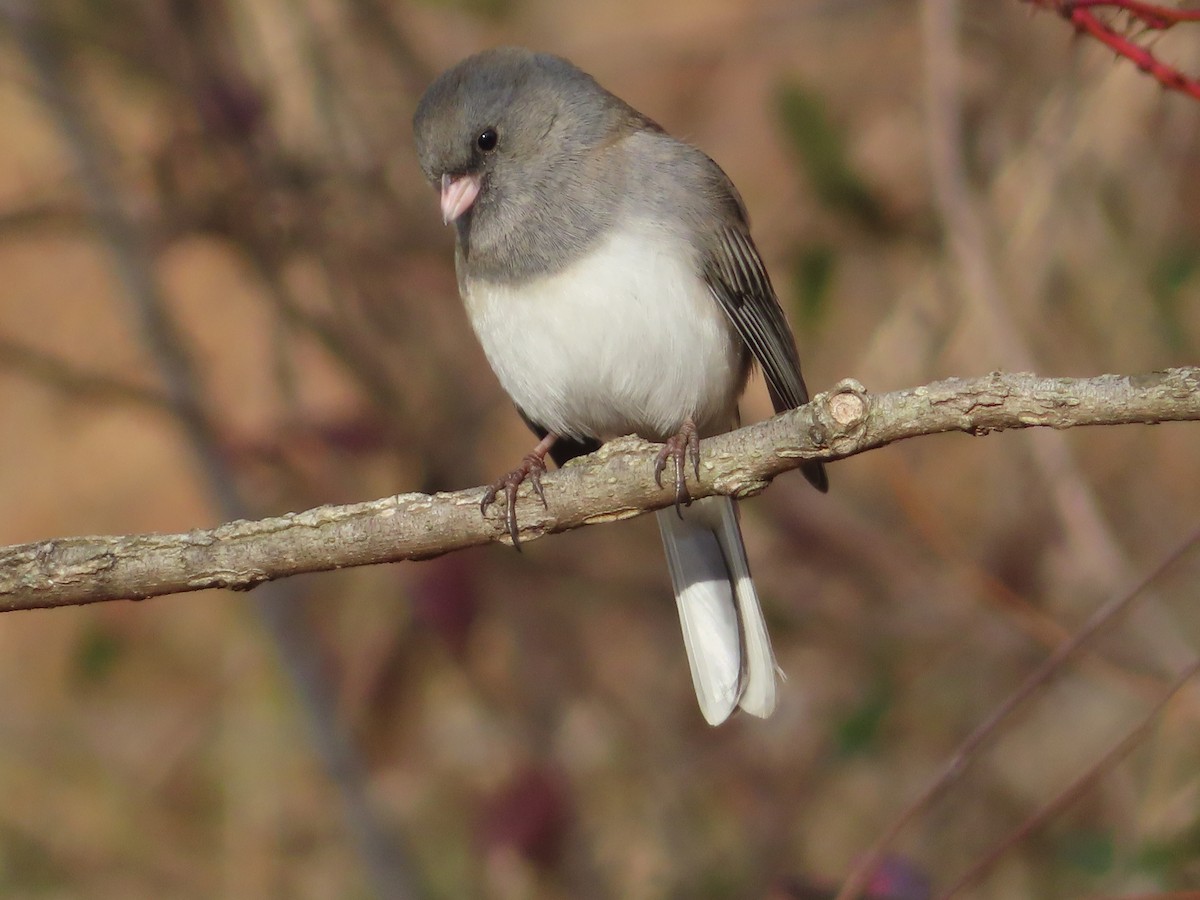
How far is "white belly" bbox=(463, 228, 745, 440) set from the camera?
2391 mm

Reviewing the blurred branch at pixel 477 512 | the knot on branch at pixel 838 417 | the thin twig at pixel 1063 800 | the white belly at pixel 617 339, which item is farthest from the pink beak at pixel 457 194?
the thin twig at pixel 1063 800


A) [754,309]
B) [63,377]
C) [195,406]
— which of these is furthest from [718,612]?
[63,377]

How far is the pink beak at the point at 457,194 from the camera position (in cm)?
249

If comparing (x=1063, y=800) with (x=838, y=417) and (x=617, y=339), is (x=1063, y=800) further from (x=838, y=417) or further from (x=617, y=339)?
(x=617, y=339)

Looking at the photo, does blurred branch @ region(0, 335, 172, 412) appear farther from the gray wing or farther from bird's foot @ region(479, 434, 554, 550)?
the gray wing

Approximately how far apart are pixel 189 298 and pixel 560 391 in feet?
12.7

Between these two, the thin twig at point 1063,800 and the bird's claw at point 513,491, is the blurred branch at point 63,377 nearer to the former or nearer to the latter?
the bird's claw at point 513,491

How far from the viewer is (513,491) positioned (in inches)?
80.4

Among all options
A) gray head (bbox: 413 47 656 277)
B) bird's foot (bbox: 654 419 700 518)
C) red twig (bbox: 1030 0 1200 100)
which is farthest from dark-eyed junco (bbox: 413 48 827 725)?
red twig (bbox: 1030 0 1200 100)

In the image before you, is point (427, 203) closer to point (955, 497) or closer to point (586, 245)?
point (586, 245)

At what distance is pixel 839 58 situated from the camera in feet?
18.1

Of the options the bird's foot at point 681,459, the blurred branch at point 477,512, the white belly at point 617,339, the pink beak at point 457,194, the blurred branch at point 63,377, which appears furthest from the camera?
the blurred branch at point 63,377

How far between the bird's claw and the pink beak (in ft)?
1.64

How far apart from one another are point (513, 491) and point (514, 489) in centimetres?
1
